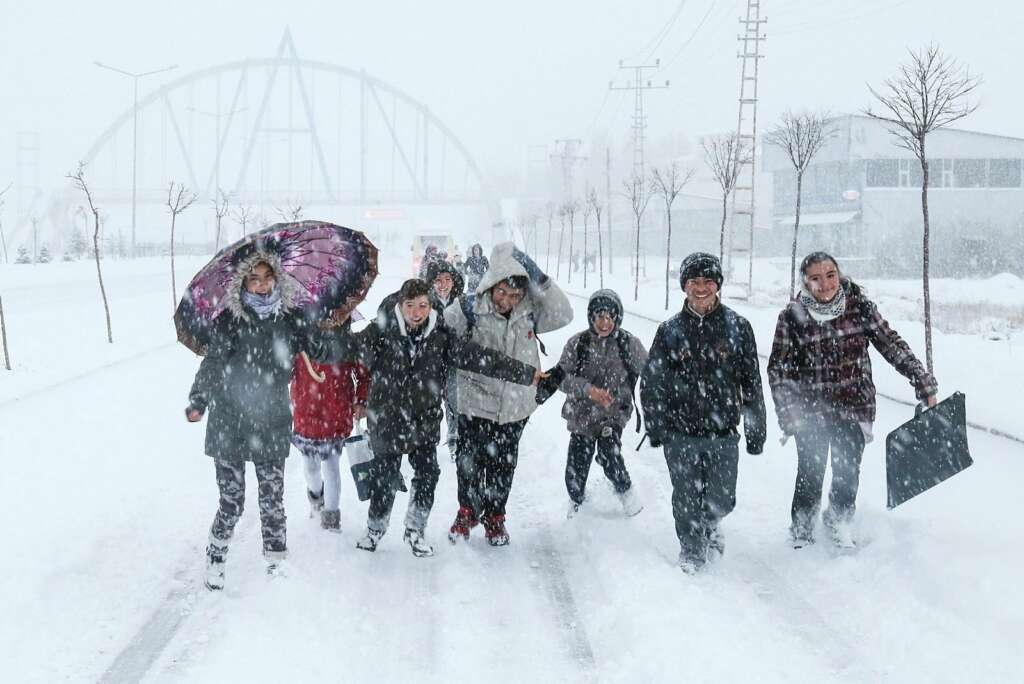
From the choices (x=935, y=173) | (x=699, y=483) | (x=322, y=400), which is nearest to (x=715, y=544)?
(x=699, y=483)

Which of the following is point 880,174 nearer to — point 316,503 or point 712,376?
point 712,376

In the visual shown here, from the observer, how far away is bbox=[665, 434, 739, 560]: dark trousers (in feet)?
14.5

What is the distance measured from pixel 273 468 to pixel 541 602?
57.8 inches

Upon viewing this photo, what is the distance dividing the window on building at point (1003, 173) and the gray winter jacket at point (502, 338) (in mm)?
47582

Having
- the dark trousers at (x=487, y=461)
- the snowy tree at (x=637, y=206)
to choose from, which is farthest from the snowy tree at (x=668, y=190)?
the dark trousers at (x=487, y=461)

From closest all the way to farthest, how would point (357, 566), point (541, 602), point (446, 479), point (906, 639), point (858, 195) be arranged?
point (906, 639) → point (541, 602) → point (357, 566) → point (446, 479) → point (858, 195)

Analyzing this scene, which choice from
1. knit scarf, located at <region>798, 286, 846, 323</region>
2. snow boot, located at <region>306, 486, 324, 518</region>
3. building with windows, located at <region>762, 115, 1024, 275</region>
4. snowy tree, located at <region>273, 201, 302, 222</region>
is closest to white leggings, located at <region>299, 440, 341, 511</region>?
snow boot, located at <region>306, 486, 324, 518</region>

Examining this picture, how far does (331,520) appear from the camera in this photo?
513 centimetres

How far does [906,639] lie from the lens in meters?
3.64

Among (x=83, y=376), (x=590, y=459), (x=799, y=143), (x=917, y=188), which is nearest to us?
(x=590, y=459)

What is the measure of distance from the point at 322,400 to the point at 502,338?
117 centimetres

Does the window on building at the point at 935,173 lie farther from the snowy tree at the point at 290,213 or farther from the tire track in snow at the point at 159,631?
the tire track in snow at the point at 159,631

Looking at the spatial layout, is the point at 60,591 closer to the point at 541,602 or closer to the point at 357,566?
the point at 357,566

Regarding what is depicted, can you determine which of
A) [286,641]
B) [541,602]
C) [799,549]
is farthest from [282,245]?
[799,549]
